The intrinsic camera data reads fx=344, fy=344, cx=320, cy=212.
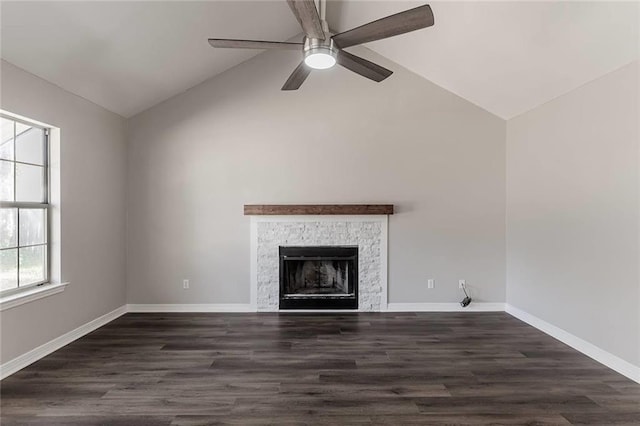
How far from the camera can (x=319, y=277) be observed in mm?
4637

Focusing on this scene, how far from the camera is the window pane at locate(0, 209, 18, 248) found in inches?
112

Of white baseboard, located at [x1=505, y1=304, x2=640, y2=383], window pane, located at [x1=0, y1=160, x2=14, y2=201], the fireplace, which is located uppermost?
window pane, located at [x1=0, y1=160, x2=14, y2=201]

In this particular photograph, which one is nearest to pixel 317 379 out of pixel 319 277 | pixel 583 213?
pixel 319 277

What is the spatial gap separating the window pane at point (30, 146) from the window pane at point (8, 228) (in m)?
0.49

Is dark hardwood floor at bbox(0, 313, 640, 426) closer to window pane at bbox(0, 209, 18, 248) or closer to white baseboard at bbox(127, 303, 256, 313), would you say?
white baseboard at bbox(127, 303, 256, 313)

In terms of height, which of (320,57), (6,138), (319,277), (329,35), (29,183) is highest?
(329,35)

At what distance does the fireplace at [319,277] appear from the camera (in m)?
4.43

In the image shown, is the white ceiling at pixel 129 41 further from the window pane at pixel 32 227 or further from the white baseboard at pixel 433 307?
the white baseboard at pixel 433 307

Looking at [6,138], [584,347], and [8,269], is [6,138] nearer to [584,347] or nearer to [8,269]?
[8,269]

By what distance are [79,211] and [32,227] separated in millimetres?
490

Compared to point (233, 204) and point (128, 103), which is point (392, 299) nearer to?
point (233, 204)

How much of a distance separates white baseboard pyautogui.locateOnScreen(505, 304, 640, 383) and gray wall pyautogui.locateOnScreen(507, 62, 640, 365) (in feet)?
0.17

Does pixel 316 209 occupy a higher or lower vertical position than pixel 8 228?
higher

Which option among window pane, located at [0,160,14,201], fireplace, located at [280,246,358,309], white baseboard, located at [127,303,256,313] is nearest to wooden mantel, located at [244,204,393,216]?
fireplace, located at [280,246,358,309]
